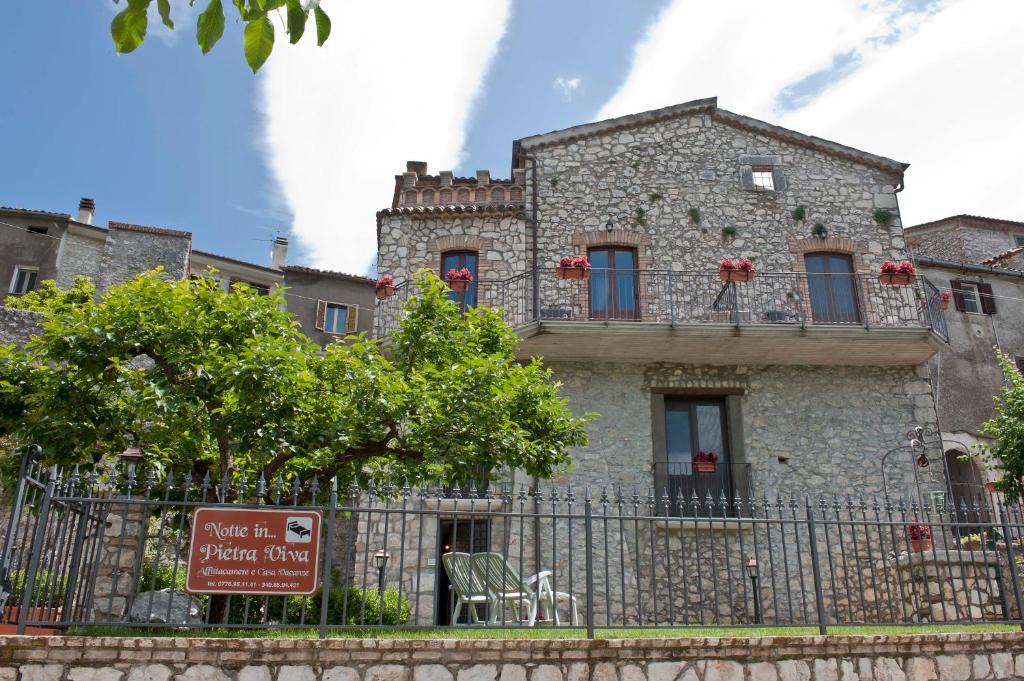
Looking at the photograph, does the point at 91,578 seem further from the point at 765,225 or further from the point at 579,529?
the point at 765,225

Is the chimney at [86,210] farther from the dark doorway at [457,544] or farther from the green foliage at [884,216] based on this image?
the green foliage at [884,216]

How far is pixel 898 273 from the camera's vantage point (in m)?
13.6

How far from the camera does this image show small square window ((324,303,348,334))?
2600 cm

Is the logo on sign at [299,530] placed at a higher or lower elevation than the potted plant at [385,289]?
lower

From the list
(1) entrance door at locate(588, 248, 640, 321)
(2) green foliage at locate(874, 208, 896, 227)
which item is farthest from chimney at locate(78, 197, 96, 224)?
(2) green foliage at locate(874, 208, 896, 227)

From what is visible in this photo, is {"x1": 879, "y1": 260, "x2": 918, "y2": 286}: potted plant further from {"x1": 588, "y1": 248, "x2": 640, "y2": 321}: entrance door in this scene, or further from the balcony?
{"x1": 588, "y1": 248, "x2": 640, "y2": 321}: entrance door

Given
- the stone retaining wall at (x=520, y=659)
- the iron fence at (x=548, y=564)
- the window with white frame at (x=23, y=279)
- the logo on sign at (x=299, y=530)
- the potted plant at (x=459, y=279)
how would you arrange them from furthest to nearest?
the window with white frame at (x=23, y=279) < the potted plant at (x=459, y=279) < the iron fence at (x=548, y=564) < the logo on sign at (x=299, y=530) < the stone retaining wall at (x=520, y=659)

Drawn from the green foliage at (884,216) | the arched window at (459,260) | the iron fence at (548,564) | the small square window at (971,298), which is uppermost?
the small square window at (971,298)

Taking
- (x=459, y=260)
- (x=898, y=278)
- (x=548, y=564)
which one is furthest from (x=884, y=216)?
(x=548, y=564)

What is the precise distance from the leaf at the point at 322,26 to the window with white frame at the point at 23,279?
86.4 feet

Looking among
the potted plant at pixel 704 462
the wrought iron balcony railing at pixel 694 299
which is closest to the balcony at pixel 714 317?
the wrought iron balcony railing at pixel 694 299

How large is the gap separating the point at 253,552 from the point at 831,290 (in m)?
12.0

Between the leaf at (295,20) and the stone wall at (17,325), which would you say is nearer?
the leaf at (295,20)

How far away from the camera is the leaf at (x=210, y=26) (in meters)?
3.02
